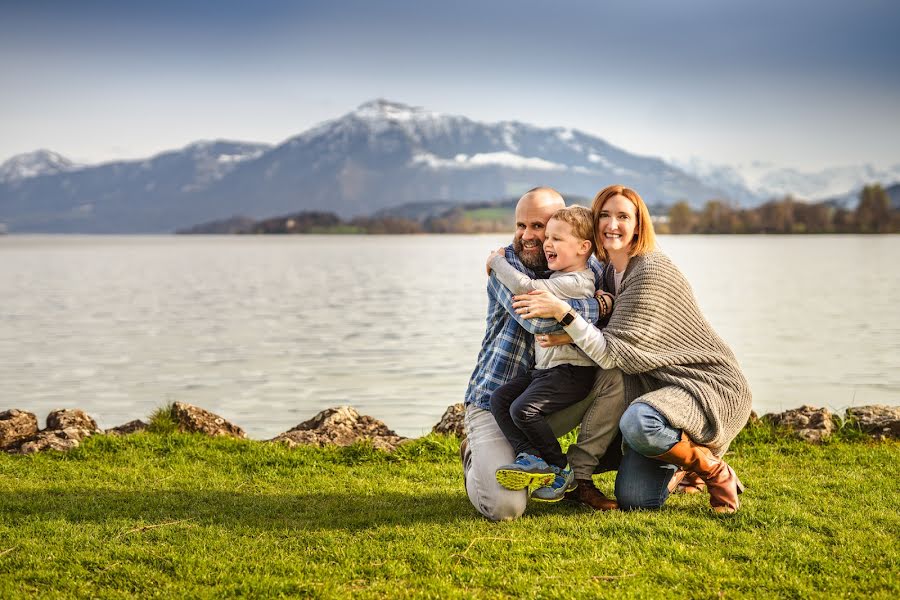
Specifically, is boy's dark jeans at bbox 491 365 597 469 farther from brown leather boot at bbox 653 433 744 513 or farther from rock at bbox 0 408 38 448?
rock at bbox 0 408 38 448

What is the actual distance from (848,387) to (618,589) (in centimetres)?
1264

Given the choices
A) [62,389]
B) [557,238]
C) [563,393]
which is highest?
[557,238]

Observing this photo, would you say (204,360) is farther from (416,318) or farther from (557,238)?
(557,238)

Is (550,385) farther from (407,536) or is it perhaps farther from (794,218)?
(794,218)

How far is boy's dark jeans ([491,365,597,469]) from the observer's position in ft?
19.6

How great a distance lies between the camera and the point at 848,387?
15852mm

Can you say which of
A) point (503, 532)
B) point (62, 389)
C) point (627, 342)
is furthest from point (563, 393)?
point (62, 389)

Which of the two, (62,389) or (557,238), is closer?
(557,238)

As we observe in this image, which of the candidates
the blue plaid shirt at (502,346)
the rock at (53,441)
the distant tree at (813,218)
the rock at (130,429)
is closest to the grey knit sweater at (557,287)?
the blue plaid shirt at (502,346)

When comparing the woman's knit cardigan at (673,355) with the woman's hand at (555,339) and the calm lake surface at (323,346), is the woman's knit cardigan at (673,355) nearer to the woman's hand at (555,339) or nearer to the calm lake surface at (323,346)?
the woman's hand at (555,339)

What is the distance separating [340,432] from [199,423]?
1658 millimetres

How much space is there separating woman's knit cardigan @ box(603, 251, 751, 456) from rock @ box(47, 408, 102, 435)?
6143mm

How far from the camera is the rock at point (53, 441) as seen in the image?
871 centimetres

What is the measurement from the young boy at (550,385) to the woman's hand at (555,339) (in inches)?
3.8
